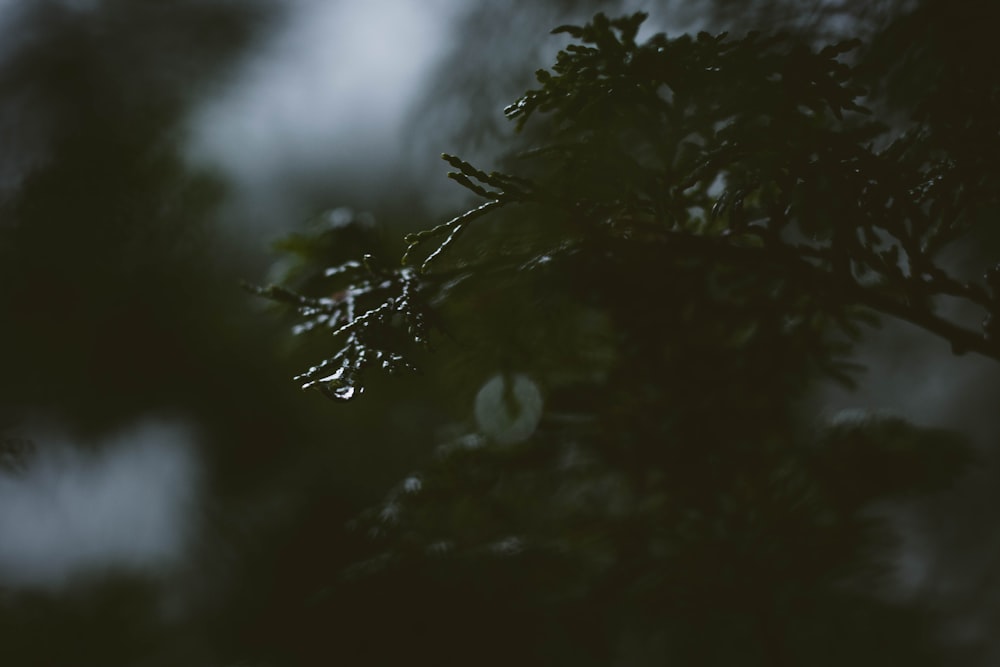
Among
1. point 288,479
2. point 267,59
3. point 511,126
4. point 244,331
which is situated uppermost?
point 267,59

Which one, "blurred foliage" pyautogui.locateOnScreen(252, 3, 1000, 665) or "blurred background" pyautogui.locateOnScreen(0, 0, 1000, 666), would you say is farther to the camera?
"blurred background" pyautogui.locateOnScreen(0, 0, 1000, 666)

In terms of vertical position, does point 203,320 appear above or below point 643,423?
above

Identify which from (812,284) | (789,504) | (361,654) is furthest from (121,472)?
(812,284)

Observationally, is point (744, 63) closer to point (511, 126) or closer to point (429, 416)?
point (511, 126)

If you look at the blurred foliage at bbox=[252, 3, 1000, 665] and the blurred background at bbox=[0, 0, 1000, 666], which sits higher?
the blurred background at bbox=[0, 0, 1000, 666]
